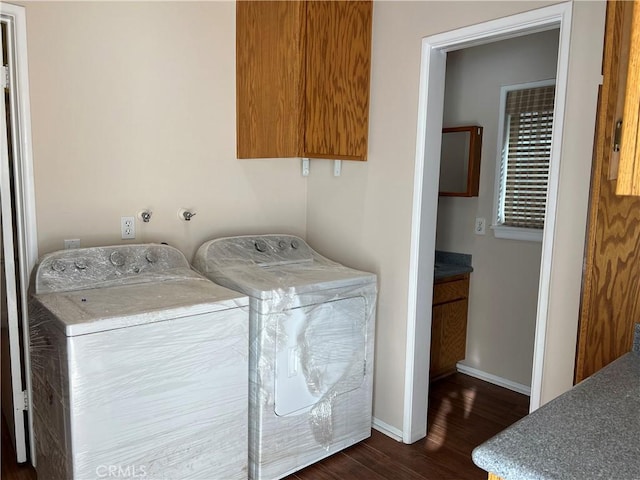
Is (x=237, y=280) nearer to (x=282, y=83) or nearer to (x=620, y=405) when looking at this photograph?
(x=282, y=83)

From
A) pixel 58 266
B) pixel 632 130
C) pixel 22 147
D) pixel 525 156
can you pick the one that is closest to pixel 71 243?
pixel 58 266

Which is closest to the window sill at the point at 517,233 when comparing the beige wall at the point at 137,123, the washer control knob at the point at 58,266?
the beige wall at the point at 137,123

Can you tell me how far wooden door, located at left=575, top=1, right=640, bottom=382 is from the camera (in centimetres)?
146

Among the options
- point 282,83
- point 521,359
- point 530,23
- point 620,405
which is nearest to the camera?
point 620,405

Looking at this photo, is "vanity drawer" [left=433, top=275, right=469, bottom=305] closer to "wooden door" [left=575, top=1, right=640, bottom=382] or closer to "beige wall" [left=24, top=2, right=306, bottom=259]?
"beige wall" [left=24, top=2, right=306, bottom=259]

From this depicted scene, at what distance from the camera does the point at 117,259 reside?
229 cm

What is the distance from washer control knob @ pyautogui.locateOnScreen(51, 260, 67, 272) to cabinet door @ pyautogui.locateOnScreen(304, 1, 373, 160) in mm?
1265

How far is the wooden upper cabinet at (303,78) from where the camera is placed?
2.45 m

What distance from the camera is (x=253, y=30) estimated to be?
8.67 feet

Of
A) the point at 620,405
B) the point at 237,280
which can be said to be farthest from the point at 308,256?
the point at 620,405

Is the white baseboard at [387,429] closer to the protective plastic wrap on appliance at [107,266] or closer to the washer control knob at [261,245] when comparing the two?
the washer control knob at [261,245]

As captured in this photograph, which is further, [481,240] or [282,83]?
[481,240]

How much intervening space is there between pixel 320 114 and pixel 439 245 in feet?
5.59

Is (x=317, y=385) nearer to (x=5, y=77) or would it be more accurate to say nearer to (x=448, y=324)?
(x=448, y=324)
